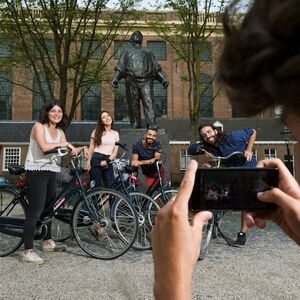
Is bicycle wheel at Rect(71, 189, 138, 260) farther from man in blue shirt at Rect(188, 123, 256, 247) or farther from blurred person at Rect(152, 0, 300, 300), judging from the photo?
blurred person at Rect(152, 0, 300, 300)

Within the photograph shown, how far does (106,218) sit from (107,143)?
1514 mm

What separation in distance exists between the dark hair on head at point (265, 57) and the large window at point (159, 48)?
42.3m

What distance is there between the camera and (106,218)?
5031 mm

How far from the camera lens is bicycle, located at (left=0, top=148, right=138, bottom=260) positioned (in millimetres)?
4855

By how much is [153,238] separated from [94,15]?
17.2 meters

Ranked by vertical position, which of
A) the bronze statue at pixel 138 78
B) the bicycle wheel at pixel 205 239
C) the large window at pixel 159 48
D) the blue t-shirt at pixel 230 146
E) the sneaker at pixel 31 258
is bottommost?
the sneaker at pixel 31 258

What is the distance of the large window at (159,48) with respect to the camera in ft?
137

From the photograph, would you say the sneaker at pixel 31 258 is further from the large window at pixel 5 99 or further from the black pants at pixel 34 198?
the large window at pixel 5 99

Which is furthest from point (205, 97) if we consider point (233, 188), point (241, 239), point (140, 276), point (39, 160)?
point (233, 188)

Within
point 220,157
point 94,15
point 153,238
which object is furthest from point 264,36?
point 94,15

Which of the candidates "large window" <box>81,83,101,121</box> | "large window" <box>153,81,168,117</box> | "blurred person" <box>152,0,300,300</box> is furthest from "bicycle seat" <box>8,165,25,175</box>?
"large window" <box>153,81,168,117</box>

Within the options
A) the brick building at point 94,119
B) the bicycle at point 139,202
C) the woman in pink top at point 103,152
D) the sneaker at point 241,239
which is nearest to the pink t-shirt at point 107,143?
the woman in pink top at point 103,152

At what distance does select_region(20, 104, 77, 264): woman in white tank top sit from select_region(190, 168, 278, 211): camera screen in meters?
3.65

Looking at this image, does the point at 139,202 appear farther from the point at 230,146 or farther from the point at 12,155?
the point at 12,155
